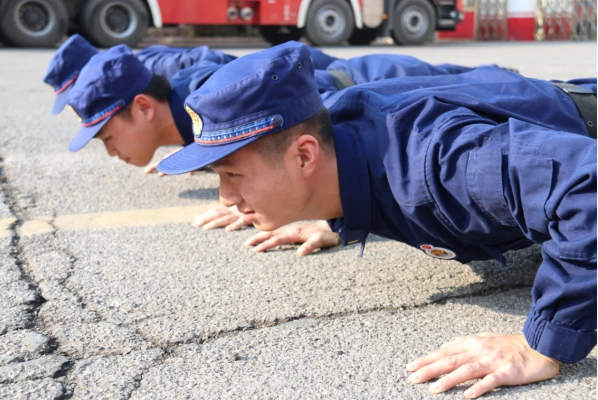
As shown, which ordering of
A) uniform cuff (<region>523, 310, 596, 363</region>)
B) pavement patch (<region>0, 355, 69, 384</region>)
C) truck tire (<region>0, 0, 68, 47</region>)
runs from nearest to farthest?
1. uniform cuff (<region>523, 310, 596, 363</region>)
2. pavement patch (<region>0, 355, 69, 384</region>)
3. truck tire (<region>0, 0, 68, 47</region>)

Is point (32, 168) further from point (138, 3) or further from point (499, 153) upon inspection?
point (138, 3)

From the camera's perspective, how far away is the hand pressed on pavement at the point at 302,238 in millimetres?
2377

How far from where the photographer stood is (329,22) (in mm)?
11469

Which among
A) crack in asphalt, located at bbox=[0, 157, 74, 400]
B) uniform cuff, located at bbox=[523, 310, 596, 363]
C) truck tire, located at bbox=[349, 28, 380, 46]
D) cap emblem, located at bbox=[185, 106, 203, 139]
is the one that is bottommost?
truck tire, located at bbox=[349, 28, 380, 46]

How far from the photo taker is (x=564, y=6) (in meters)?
16.6

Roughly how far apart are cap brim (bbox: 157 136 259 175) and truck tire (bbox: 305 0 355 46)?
9810 millimetres

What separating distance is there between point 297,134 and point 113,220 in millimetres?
1247

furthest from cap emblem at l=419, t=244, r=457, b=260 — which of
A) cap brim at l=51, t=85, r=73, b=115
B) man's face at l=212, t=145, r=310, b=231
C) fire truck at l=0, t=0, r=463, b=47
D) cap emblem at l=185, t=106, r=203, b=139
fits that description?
fire truck at l=0, t=0, r=463, b=47

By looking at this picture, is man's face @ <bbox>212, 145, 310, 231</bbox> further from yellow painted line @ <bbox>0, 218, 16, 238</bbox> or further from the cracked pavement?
yellow painted line @ <bbox>0, 218, 16, 238</bbox>

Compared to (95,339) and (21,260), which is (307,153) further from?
(21,260)

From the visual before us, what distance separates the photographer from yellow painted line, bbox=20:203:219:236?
263cm

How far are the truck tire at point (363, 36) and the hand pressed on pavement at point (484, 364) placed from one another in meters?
11.3

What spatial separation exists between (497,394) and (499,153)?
1.66 ft

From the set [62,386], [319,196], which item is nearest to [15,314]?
[62,386]
